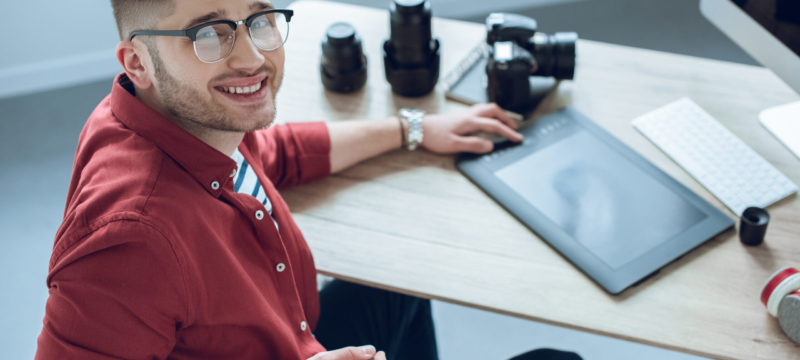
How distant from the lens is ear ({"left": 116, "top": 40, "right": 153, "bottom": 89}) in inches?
39.0

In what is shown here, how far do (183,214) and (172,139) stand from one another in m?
0.11

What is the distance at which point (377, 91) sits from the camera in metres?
1.53

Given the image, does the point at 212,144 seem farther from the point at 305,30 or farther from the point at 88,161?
the point at 305,30

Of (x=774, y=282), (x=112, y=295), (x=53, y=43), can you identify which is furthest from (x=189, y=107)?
(x=53, y=43)

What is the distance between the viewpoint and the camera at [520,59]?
1.40 meters

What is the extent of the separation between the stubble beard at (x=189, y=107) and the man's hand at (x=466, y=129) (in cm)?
43

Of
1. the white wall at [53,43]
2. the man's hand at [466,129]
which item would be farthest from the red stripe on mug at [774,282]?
the white wall at [53,43]

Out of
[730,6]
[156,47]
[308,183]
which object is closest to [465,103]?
[308,183]

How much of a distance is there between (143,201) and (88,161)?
0.50ft

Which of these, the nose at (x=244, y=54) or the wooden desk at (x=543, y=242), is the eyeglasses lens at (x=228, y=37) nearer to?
the nose at (x=244, y=54)

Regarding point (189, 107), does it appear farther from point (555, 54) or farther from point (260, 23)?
point (555, 54)

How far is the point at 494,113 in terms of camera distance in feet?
4.65

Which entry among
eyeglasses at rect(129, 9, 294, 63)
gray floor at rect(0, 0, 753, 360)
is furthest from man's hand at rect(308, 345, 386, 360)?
gray floor at rect(0, 0, 753, 360)

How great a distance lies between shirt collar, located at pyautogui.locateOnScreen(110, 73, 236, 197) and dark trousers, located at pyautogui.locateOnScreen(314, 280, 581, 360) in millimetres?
443
